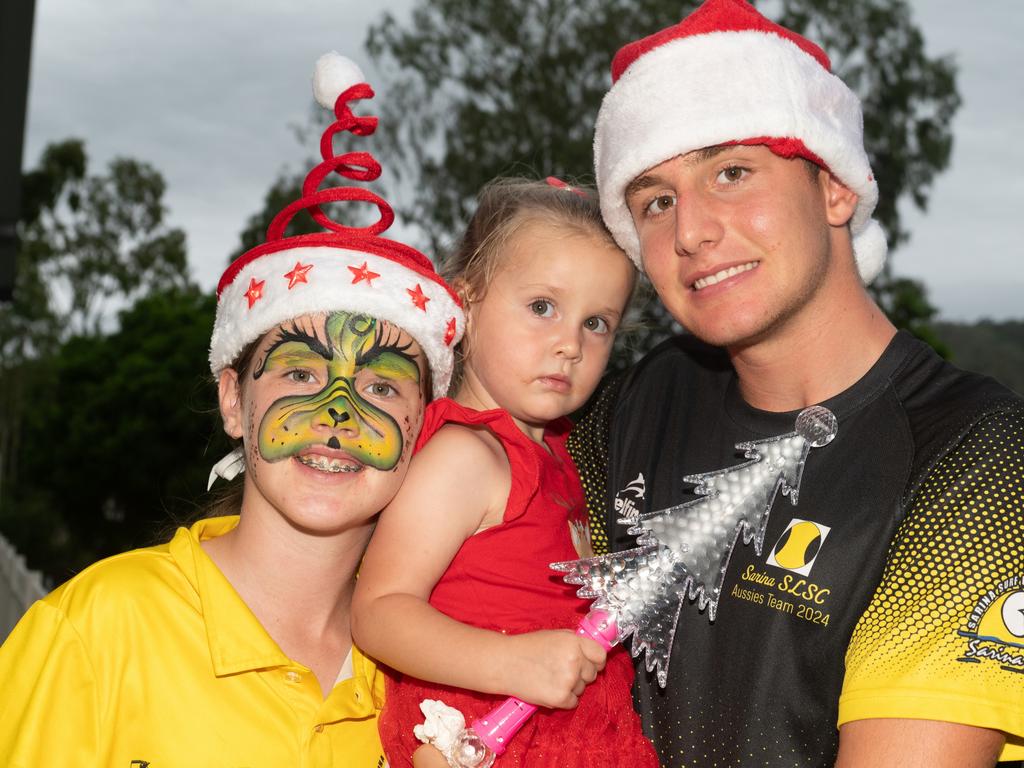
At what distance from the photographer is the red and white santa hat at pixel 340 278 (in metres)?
3.04

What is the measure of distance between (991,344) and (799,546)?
36.2 meters

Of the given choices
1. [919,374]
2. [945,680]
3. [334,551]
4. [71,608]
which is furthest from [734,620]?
[71,608]

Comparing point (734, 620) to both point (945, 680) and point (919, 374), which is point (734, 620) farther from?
point (919, 374)

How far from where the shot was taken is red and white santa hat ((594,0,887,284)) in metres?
2.98

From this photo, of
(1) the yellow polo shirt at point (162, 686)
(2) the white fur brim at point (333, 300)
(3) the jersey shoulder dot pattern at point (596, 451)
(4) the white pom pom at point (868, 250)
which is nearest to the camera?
(1) the yellow polo shirt at point (162, 686)

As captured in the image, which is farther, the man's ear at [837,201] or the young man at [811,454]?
the man's ear at [837,201]

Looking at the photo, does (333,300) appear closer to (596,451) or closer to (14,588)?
(596,451)

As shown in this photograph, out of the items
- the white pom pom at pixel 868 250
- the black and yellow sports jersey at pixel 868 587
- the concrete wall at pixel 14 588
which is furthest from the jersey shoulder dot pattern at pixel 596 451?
the concrete wall at pixel 14 588

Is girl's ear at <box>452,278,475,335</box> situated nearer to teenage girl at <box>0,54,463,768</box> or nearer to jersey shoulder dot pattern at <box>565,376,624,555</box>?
teenage girl at <box>0,54,463,768</box>

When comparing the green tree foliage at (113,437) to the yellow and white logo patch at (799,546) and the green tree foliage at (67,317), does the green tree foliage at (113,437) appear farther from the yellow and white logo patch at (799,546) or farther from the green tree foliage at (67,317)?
the yellow and white logo patch at (799,546)

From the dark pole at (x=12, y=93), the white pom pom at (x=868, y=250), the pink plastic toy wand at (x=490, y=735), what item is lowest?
the pink plastic toy wand at (x=490, y=735)

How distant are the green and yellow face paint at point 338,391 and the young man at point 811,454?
76 cm

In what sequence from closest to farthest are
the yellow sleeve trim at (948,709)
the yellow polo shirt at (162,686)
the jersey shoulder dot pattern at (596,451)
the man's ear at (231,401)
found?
the yellow sleeve trim at (948,709)
the yellow polo shirt at (162,686)
the man's ear at (231,401)
the jersey shoulder dot pattern at (596,451)

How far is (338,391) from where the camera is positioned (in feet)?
9.68
